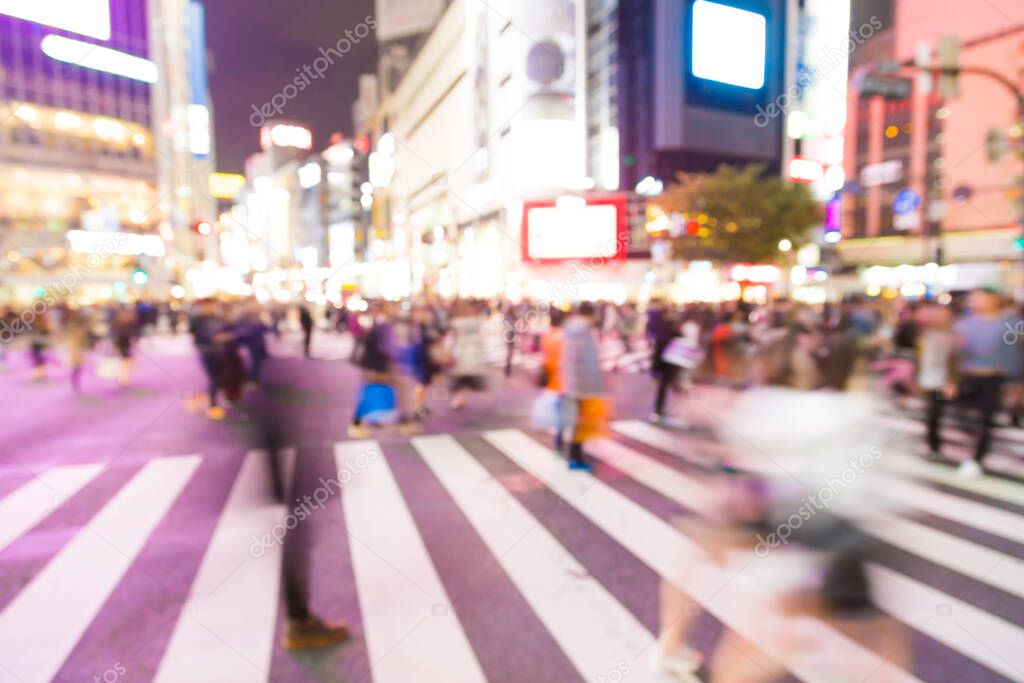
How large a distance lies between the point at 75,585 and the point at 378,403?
3996 millimetres

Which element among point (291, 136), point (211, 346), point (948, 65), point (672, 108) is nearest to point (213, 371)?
point (211, 346)

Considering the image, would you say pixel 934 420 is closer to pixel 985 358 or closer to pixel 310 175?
pixel 985 358

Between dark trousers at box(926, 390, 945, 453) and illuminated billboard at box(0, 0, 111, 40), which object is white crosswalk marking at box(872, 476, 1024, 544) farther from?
illuminated billboard at box(0, 0, 111, 40)

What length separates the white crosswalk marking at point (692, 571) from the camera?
2750 millimetres

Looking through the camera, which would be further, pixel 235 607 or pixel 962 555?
pixel 962 555

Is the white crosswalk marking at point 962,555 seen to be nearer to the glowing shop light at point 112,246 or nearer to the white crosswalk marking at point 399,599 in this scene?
the white crosswalk marking at point 399,599

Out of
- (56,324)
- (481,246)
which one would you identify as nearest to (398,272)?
(481,246)

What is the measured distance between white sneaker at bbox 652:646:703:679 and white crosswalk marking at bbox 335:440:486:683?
0.89 m

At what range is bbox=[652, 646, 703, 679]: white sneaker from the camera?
2.95 m

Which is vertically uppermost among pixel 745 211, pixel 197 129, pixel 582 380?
pixel 197 129

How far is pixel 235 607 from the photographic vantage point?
3721 millimetres

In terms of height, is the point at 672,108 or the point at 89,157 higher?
the point at 672,108

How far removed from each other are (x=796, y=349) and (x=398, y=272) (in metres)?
70.9

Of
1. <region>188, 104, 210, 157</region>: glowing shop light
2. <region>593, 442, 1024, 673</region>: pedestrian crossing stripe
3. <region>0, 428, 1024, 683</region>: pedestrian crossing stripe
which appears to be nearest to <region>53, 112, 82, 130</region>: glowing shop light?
<region>188, 104, 210, 157</region>: glowing shop light
